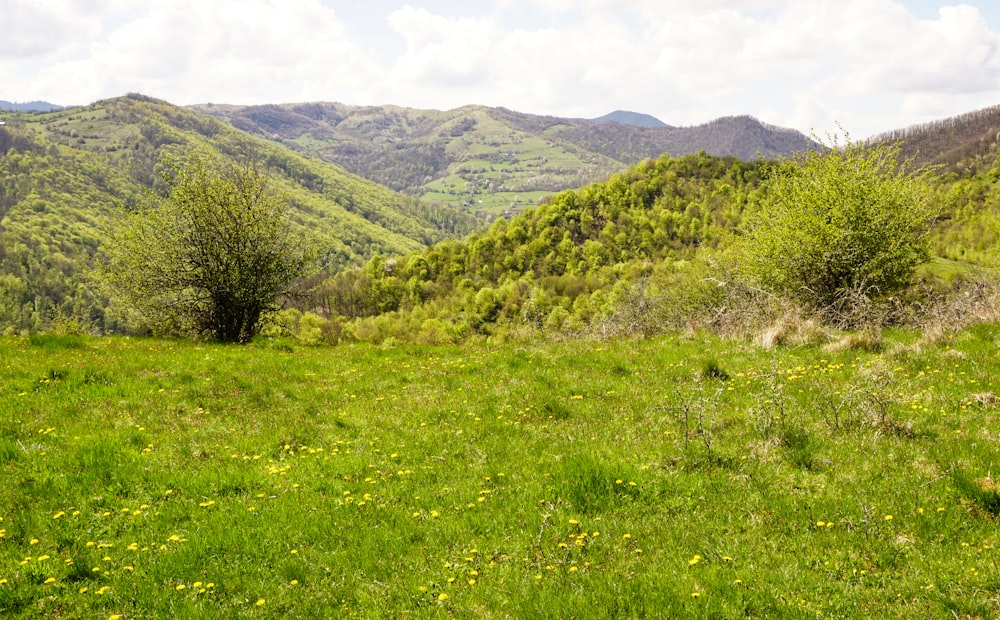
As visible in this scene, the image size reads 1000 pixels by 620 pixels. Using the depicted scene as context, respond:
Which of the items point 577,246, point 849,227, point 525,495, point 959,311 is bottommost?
point 525,495

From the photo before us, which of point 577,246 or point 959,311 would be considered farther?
point 577,246

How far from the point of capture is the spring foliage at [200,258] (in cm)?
2773

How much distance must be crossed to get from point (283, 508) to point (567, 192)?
596 ft

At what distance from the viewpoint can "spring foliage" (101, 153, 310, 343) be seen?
27.7 metres

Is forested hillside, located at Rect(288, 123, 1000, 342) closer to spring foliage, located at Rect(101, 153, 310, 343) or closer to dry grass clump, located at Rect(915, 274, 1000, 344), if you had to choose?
spring foliage, located at Rect(101, 153, 310, 343)

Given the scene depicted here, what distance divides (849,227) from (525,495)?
2761 centimetres

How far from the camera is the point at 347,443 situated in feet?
36.1

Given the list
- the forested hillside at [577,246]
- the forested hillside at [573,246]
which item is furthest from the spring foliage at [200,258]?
the forested hillside at [573,246]

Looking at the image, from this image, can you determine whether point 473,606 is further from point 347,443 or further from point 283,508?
point 347,443

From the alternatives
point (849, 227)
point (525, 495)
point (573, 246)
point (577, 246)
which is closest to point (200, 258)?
point (525, 495)

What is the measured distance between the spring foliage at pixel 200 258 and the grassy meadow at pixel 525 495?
46.1 feet

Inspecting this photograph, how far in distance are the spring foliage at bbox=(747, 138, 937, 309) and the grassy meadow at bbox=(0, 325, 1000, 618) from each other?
1435cm

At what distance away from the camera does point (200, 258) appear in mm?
27859

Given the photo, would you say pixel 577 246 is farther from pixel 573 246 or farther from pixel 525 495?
pixel 525 495
